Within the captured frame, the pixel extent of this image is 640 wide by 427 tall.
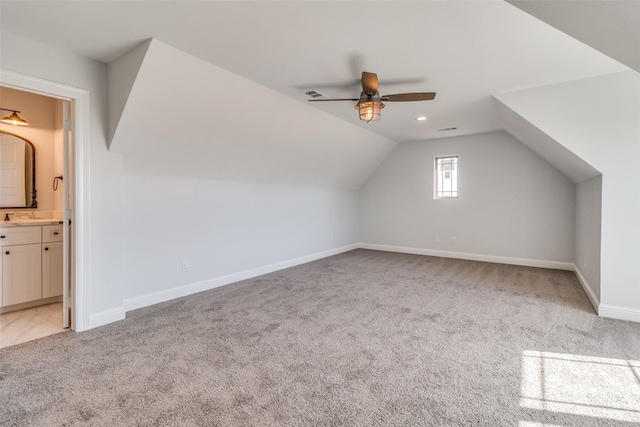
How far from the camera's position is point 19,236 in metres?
3.25

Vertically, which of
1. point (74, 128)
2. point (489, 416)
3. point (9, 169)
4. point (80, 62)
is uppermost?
point (80, 62)

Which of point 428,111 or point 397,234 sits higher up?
point 428,111

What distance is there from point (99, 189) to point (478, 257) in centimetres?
608

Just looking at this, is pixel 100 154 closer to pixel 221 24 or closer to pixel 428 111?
pixel 221 24

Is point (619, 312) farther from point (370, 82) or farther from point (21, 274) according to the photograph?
point (21, 274)

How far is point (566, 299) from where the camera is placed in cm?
373

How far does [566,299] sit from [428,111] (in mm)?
2902

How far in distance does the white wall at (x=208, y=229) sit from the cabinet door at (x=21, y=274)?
1034mm

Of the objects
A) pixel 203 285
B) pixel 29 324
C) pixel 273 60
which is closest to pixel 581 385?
pixel 273 60

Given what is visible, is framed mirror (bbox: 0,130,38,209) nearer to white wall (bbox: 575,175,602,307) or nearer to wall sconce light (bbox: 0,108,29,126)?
wall sconce light (bbox: 0,108,29,126)

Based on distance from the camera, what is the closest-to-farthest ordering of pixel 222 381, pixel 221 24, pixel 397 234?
pixel 222 381, pixel 221 24, pixel 397 234

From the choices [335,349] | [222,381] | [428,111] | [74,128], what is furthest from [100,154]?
[428,111]

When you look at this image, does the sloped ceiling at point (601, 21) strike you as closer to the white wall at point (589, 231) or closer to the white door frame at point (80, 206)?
the white wall at point (589, 231)

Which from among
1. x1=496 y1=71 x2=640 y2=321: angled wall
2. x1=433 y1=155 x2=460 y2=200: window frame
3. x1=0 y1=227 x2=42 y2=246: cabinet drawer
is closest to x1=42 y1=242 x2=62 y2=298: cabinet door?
x1=0 y1=227 x2=42 y2=246: cabinet drawer
